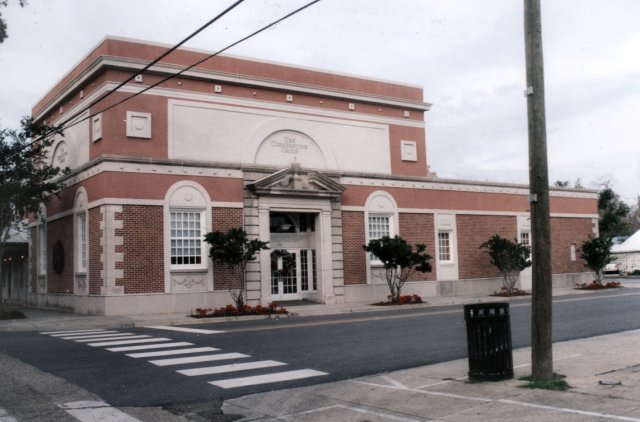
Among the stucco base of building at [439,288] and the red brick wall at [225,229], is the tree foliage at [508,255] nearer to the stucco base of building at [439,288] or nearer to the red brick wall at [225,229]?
the stucco base of building at [439,288]

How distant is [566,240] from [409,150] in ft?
38.9

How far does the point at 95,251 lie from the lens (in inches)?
942

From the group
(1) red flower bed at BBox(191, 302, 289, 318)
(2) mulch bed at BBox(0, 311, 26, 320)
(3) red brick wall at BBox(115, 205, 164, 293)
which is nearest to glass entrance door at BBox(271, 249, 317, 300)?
(1) red flower bed at BBox(191, 302, 289, 318)

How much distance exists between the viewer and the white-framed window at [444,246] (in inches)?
1264

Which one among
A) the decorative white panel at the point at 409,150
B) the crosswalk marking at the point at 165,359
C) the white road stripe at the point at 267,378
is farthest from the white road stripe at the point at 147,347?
the decorative white panel at the point at 409,150

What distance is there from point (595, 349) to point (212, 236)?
1472 cm

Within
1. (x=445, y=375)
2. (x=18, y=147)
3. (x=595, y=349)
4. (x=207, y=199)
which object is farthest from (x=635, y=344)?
(x=18, y=147)

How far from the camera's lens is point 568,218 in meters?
37.1

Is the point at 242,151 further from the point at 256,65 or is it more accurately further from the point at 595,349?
the point at 595,349

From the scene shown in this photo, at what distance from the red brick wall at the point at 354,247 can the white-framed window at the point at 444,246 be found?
484cm

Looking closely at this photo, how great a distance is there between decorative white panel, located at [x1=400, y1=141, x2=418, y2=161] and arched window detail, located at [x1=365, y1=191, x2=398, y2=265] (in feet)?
8.15

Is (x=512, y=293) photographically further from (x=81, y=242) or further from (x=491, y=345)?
(x=491, y=345)

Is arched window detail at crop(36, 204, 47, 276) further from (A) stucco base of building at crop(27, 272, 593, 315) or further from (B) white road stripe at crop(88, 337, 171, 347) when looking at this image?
(B) white road stripe at crop(88, 337, 171, 347)

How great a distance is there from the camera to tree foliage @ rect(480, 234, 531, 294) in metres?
31.1
